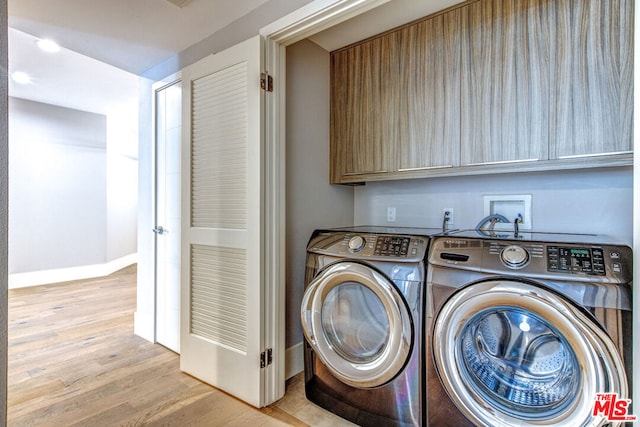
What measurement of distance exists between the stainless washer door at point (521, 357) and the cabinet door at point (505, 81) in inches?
32.8

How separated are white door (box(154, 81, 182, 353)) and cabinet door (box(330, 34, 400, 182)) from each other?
1.20 meters

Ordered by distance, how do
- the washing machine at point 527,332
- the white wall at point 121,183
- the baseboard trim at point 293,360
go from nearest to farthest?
the washing machine at point 527,332 < the baseboard trim at point 293,360 < the white wall at point 121,183

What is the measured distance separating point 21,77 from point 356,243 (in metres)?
4.27

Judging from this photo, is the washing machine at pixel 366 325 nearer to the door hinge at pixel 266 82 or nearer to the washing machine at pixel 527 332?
the washing machine at pixel 527 332

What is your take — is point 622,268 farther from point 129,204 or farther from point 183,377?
point 129,204

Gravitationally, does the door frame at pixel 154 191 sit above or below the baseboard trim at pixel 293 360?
above

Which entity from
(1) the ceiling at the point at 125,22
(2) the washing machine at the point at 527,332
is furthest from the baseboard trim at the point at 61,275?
(2) the washing machine at the point at 527,332

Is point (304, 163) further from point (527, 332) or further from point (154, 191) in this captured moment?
point (527, 332)

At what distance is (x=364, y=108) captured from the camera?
221cm

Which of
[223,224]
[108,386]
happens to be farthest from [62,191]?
[223,224]

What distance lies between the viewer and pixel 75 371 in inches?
83.8

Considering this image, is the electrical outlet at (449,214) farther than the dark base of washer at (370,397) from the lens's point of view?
Yes

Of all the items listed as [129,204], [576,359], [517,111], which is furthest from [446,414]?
[129,204]

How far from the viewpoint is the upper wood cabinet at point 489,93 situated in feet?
4.74
